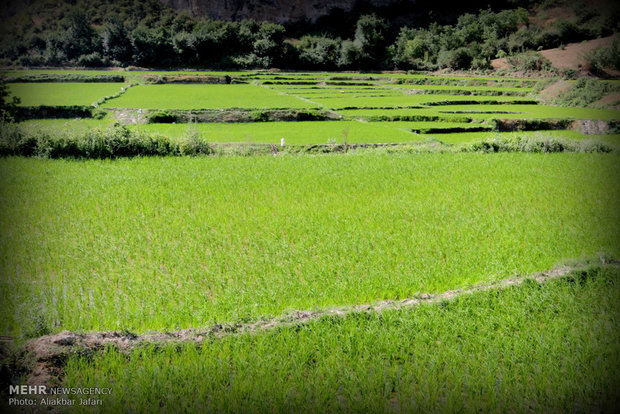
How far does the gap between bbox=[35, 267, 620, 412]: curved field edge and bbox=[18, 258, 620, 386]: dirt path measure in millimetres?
73

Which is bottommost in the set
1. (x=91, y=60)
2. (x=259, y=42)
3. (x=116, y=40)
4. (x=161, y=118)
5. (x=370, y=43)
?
(x=161, y=118)

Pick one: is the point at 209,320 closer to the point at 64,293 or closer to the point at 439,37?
the point at 64,293

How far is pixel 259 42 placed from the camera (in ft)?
159

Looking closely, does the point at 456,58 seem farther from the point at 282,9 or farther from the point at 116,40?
the point at 116,40

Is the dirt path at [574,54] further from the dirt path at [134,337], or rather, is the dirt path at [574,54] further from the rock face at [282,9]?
the rock face at [282,9]

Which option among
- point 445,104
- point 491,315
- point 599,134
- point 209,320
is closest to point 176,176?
point 209,320

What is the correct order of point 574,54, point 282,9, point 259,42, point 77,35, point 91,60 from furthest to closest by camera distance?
point 282,9
point 259,42
point 91,60
point 574,54
point 77,35

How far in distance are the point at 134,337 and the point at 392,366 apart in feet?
6.66

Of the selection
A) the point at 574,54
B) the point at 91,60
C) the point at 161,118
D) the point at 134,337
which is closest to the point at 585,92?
the point at 574,54

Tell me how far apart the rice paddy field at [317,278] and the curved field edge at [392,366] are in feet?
0.05

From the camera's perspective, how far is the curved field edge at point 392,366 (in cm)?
294

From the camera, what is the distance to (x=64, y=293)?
15.0 ft

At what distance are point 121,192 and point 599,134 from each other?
1751cm

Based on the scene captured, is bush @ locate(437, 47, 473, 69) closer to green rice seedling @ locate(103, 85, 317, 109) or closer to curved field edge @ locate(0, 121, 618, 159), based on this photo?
green rice seedling @ locate(103, 85, 317, 109)
